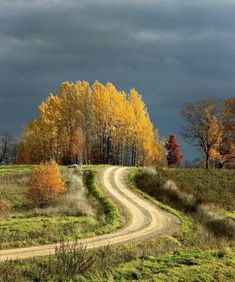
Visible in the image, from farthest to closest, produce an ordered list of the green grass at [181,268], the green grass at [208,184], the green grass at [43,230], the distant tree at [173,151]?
the distant tree at [173,151] → the green grass at [208,184] → the green grass at [43,230] → the green grass at [181,268]

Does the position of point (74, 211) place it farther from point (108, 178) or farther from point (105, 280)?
point (105, 280)

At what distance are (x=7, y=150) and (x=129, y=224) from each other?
101 m

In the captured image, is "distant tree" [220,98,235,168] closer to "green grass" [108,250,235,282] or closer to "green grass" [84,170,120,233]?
"green grass" [84,170,120,233]

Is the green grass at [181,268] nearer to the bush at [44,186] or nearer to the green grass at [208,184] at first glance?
the bush at [44,186]

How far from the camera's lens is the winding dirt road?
1105 inches

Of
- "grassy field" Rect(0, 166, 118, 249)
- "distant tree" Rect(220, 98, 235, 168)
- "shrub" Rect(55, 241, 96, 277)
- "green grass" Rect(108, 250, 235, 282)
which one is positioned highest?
"distant tree" Rect(220, 98, 235, 168)

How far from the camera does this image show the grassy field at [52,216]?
31.9m

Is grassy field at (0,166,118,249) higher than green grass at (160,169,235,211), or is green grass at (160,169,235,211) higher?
green grass at (160,169,235,211)

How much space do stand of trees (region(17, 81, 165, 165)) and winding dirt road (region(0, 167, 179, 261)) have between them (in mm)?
41440

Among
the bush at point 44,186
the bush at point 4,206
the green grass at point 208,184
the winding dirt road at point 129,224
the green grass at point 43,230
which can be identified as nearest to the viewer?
the winding dirt road at point 129,224

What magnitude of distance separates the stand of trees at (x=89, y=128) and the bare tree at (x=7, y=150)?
26.2 meters

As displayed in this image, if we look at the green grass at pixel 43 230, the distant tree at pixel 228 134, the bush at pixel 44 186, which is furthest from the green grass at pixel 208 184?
the green grass at pixel 43 230

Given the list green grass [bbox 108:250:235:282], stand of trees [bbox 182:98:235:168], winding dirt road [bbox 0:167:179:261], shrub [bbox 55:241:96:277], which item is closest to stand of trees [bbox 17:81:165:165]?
stand of trees [bbox 182:98:235:168]

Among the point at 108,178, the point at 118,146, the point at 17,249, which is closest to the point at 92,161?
the point at 118,146
